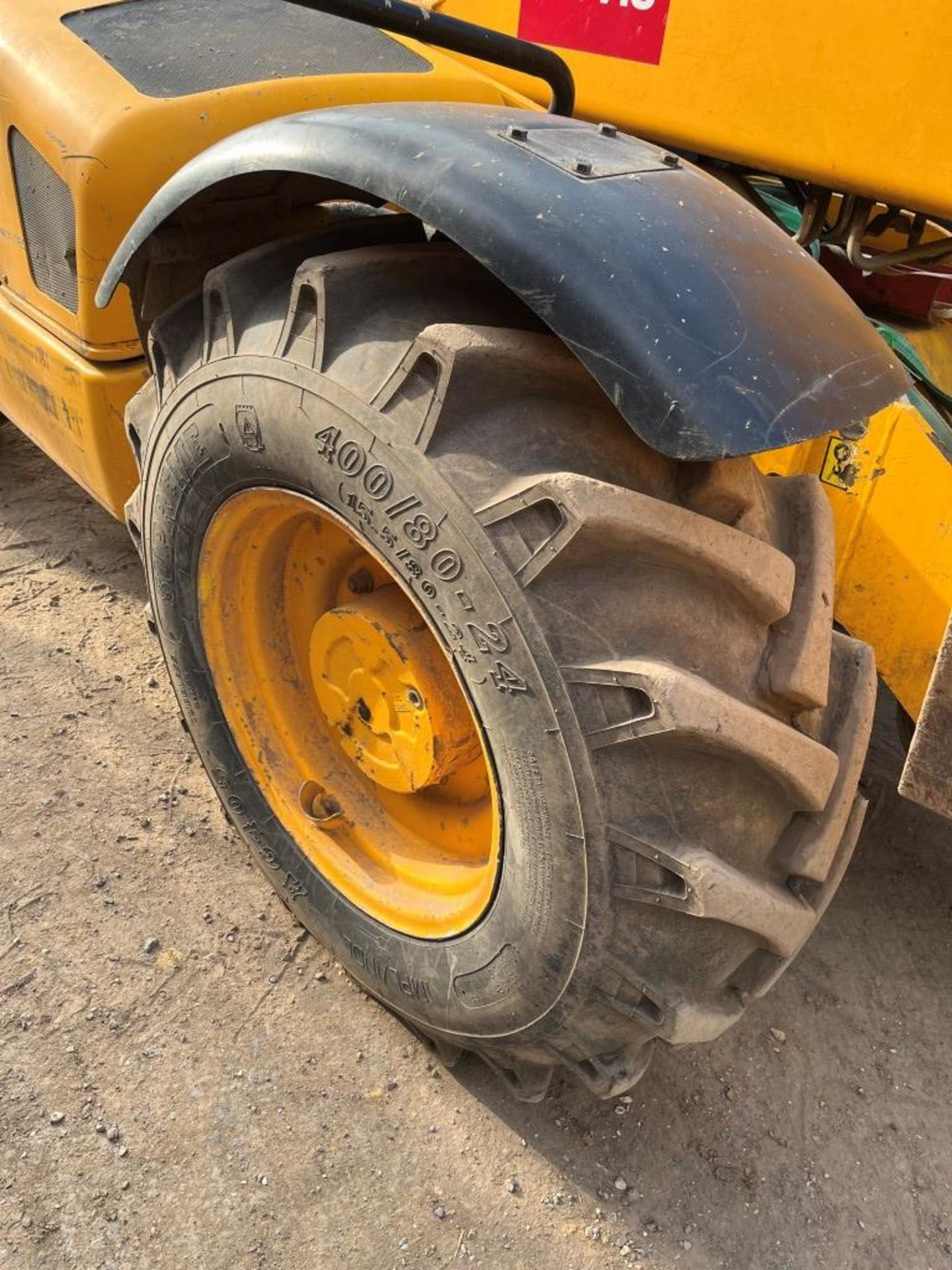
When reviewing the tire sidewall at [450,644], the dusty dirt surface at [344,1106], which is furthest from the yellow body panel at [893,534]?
the tire sidewall at [450,644]

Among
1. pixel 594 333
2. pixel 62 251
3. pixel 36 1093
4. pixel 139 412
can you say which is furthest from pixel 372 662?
pixel 62 251

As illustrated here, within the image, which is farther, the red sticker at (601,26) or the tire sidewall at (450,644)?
the red sticker at (601,26)

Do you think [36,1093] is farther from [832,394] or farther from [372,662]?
[832,394]

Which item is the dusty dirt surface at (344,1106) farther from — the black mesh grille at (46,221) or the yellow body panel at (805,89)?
the yellow body panel at (805,89)

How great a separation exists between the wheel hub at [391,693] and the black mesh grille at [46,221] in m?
0.86

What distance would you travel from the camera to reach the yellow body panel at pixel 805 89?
5.03 feet

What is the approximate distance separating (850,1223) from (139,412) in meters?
1.70

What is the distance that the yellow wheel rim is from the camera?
5.13 feet

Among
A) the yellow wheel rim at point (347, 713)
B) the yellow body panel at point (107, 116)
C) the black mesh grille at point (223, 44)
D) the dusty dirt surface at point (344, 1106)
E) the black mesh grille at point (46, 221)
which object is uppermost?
the black mesh grille at point (223, 44)

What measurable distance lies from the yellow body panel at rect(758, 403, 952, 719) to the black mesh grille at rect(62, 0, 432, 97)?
1121 mm

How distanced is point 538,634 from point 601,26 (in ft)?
4.49

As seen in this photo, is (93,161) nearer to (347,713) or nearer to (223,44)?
(223,44)

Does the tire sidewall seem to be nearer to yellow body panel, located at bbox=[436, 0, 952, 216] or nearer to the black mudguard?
the black mudguard

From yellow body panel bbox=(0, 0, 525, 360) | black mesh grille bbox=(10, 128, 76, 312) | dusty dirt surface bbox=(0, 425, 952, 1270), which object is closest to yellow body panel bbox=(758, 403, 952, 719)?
dusty dirt surface bbox=(0, 425, 952, 1270)
